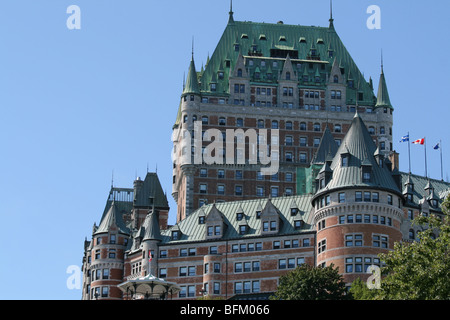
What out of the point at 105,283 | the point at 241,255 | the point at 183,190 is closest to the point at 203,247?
the point at 241,255

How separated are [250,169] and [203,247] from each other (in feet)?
116

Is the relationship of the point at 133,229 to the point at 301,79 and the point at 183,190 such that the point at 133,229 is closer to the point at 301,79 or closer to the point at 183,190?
the point at 183,190

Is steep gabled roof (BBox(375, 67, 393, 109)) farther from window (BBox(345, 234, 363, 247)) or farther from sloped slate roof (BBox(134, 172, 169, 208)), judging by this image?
window (BBox(345, 234, 363, 247))

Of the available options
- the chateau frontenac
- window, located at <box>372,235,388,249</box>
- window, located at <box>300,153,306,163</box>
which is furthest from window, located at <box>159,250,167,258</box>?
window, located at <box>300,153,306,163</box>

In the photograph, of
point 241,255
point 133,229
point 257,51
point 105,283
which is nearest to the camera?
point 241,255

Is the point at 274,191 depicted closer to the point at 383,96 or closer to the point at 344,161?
the point at 383,96

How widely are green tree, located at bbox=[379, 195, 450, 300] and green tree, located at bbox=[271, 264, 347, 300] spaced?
1288 inches

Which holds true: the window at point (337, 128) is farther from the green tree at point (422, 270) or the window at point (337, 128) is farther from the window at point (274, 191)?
the green tree at point (422, 270)

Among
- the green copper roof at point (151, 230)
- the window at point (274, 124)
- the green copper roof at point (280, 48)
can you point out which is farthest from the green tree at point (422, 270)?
the green copper roof at point (280, 48)

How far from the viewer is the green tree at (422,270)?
77812mm

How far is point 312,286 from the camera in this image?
385ft

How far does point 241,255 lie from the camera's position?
14038 cm

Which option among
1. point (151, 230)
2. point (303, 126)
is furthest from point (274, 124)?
point (151, 230)

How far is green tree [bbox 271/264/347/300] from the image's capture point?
382 ft
